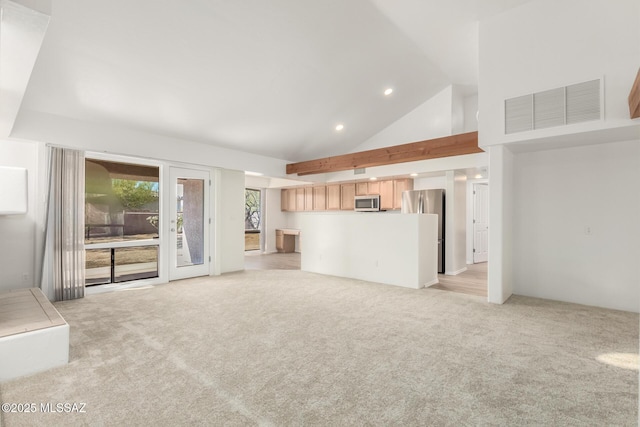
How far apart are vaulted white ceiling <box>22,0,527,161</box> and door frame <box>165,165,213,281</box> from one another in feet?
2.24

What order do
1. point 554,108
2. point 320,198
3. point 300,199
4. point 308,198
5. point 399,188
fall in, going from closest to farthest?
point 554,108, point 399,188, point 320,198, point 308,198, point 300,199

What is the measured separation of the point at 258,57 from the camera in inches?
161

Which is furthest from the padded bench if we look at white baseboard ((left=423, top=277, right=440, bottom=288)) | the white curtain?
white baseboard ((left=423, top=277, right=440, bottom=288))

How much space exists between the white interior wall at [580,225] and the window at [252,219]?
7271mm

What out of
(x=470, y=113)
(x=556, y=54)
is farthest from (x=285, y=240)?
Answer: (x=556, y=54)

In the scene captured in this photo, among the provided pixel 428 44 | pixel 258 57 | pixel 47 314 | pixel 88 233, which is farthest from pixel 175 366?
pixel 428 44

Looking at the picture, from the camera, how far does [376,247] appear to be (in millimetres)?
5512

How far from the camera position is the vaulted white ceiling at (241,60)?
3262mm

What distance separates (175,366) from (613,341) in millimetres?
3936

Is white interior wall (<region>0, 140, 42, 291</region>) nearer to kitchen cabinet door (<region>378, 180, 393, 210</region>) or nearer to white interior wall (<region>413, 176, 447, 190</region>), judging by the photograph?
kitchen cabinet door (<region>378, 180, 393, 210</region>)

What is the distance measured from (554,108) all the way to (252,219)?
26.8 ft

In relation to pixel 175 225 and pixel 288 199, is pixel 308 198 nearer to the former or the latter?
pixel 288 199

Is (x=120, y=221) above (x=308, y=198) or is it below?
below

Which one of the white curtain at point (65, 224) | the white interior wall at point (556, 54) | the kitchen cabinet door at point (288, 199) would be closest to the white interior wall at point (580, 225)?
the white interior wall at point (556, 54)
